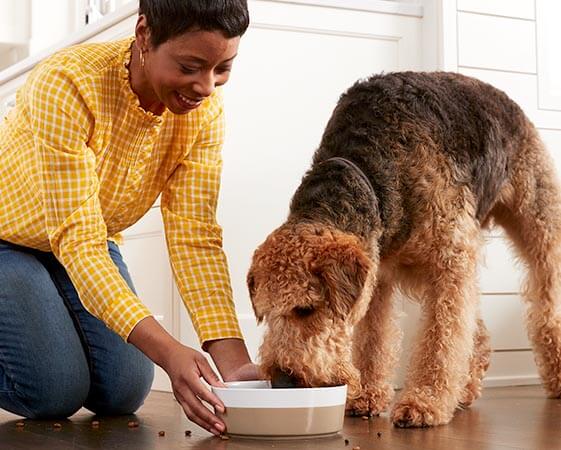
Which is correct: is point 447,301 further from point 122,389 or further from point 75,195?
point 75,195

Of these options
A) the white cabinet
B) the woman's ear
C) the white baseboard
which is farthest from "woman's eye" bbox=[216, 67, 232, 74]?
the white cabinet

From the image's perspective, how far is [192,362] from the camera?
5.87ft

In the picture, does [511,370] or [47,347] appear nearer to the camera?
[47,347]

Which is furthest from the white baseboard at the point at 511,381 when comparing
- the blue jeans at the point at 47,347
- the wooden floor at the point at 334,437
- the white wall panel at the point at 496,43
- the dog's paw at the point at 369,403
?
the blue jeans at the point at 47,347

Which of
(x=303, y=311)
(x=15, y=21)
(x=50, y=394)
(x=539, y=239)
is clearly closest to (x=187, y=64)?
(x=303, y=311)

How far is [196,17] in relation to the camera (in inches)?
75.5

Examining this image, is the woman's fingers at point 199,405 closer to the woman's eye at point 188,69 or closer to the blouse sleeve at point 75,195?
the blouse sleeve at point 75,195

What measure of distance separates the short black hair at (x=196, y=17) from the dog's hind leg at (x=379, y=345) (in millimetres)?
1104

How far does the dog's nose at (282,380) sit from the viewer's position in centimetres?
205

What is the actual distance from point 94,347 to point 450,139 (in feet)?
3.64

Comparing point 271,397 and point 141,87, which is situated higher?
point 141,87

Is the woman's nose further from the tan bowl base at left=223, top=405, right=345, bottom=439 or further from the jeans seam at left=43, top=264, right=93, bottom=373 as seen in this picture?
the jeans seam at left=43, top=264, right=93, bottom=373

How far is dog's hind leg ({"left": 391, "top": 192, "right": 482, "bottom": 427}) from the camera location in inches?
96.1

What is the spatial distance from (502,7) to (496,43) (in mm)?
138
